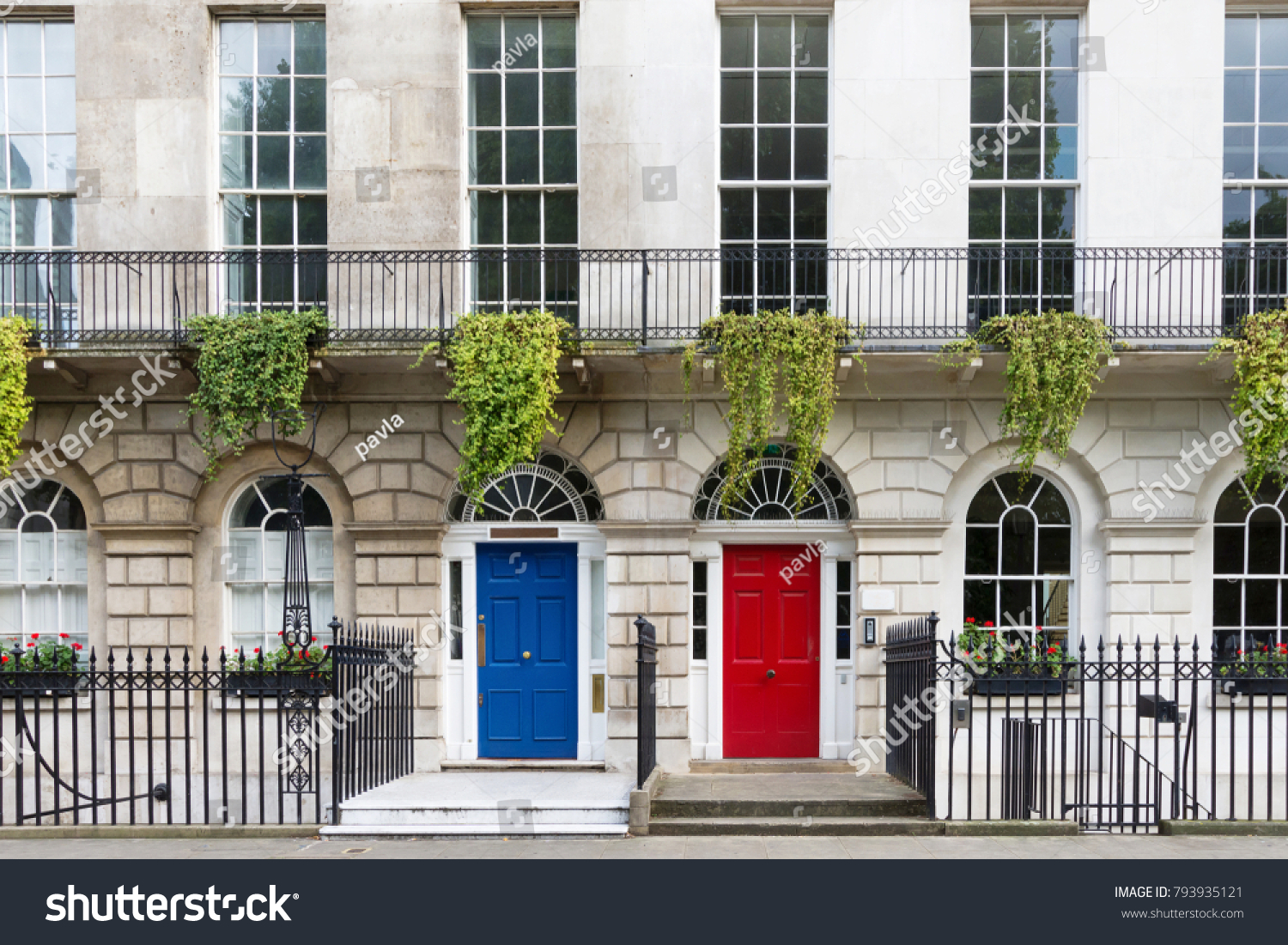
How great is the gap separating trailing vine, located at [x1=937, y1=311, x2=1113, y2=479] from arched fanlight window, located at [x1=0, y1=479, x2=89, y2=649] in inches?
416

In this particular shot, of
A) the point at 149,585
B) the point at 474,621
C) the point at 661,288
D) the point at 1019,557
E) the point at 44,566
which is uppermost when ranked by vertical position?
the point at 661,288

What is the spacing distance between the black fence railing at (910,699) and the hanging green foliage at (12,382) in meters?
10.0

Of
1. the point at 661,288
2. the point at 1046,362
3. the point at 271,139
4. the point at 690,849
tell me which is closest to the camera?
the point at 690,849

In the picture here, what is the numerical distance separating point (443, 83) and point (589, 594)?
252 inches

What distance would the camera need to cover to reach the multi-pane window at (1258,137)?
40.1ft

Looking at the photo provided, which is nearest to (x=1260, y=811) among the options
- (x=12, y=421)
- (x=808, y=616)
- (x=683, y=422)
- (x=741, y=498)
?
(x=808, y=616)

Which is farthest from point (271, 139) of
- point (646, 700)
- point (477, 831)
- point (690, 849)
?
point (690, 849)

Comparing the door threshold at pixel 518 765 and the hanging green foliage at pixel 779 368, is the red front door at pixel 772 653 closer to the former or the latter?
the hanging green foliage at pixel 779 368

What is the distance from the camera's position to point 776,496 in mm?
12305

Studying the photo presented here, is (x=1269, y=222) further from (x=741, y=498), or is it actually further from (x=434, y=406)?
(x=434, y=406)

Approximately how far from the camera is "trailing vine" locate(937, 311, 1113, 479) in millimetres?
11156

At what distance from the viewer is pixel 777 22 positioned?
12.4 meters

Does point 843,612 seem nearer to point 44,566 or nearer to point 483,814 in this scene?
point 483,814

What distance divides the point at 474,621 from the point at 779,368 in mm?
4733
